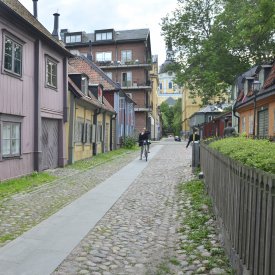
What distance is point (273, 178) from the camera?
2.83 meters

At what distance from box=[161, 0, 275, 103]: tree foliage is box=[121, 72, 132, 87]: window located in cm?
2029

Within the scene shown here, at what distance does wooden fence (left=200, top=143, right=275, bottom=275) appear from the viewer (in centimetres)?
296

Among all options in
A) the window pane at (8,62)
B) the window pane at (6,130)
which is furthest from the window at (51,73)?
the window pane at (6,130)

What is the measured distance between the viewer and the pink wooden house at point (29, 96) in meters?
11.5

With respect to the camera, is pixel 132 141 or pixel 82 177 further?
pixel 132 141

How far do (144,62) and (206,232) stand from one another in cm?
4936

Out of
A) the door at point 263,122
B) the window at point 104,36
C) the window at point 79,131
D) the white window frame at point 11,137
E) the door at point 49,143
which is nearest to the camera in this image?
the white window frame at point 11,137

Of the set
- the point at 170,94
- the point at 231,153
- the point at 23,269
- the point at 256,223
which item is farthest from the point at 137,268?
the point at 170,94

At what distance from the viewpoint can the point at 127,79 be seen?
54531mm

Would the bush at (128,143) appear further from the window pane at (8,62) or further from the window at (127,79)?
the window pane at (8,62)

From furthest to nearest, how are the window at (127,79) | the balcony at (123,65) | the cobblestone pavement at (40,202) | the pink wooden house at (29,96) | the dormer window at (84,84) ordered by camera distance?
1. the window at (127,79)
2. the balcony at (123,65)
3. the dormer window at (84,84)
4. the pink wooden house at (29,96)
5. the cobblestone pavement at (40,202)

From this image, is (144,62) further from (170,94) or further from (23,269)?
(170,94)

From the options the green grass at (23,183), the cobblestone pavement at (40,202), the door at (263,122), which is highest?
the door at (263,122)

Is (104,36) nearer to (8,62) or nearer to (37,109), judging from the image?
(37,109)
